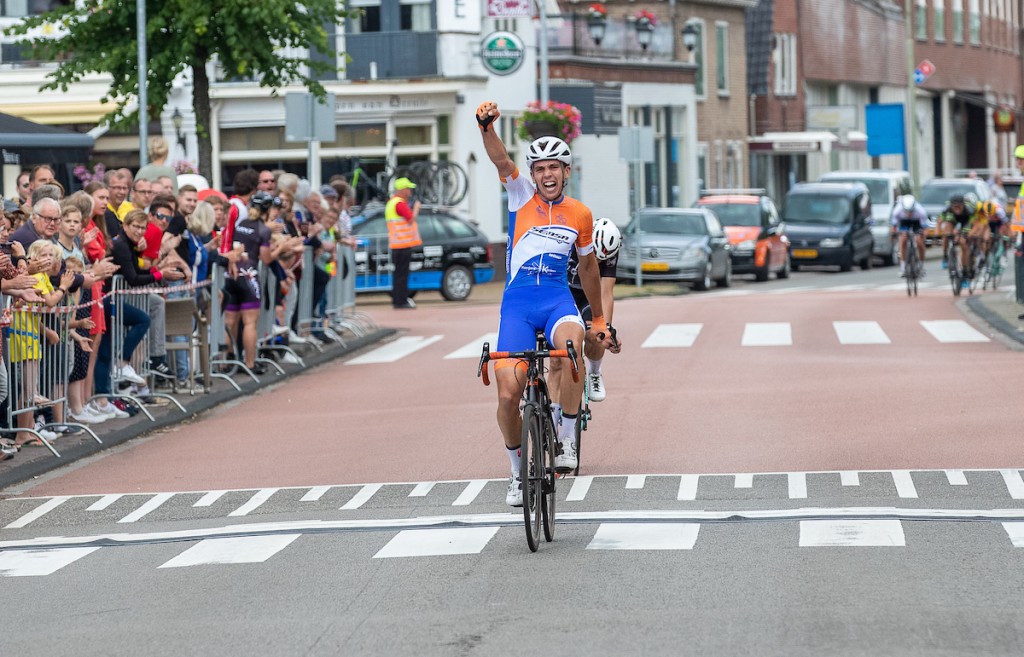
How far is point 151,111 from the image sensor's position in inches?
1065

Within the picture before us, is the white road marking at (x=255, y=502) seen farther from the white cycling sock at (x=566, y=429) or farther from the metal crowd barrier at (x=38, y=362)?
the metal crowd barrier at (x=38, y=362)

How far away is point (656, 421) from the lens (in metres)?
15.0

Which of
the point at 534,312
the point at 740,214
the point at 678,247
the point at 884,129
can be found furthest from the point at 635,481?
the point at 884,129

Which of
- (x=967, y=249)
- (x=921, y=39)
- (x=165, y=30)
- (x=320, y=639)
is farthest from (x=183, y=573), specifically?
(x=921, y=39)

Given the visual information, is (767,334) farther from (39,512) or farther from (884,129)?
(884,129)

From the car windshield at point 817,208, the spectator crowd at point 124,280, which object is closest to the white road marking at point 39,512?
the spectator crowd at point 124,280

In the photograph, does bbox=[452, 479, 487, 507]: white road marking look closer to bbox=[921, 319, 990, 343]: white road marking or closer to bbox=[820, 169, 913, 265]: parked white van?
A: bbox=[921, 319, 990, 343]: white road marking

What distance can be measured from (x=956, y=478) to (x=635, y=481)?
1819mm

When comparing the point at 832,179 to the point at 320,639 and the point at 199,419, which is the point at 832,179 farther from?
the point at 320,639

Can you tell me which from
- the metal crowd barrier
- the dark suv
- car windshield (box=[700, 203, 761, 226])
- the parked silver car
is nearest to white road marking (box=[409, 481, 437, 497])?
the metal crowd barrier

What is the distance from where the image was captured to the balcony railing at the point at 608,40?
49188 millimetres

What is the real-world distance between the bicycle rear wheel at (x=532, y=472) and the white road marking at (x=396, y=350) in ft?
40.7

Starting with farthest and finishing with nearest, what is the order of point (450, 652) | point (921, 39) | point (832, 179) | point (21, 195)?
1. point (921, 39)
2. point (832, 179)
3. point (21, 195)
4. point (450, 652)

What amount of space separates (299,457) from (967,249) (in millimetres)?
20415
